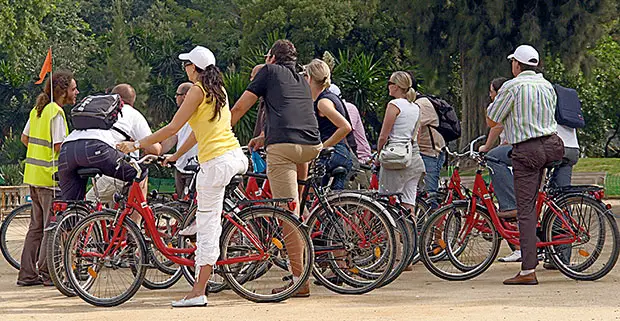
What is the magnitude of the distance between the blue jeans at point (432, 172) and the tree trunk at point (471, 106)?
97.0ft

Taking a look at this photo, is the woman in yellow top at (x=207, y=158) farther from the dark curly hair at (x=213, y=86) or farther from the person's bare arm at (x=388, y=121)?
the person's bare arm at (x=388, y=121)

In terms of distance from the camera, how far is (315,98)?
10172mm

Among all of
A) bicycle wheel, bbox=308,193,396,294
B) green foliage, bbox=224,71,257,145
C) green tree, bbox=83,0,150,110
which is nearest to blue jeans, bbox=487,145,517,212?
bicycle wheel, bbox=308,193,396,294

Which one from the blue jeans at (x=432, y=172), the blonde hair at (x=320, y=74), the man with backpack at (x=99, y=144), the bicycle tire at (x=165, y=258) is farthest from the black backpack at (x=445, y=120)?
the bicycle tire at (x=165, y=258)

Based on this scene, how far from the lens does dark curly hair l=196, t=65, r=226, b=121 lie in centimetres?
881

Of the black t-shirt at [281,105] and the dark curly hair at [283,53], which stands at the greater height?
the dark curly hair at [283,53]

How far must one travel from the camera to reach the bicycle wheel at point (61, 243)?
923cm

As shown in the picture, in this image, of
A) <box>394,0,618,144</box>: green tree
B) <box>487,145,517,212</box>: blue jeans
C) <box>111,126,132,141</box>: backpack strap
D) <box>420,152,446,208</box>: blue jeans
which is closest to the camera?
<box>111,126,132,141</box>: backpack strap

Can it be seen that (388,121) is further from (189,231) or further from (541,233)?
(189,231)

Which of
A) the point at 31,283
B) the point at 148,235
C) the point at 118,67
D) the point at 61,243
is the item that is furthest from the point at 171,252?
the point at 118,67

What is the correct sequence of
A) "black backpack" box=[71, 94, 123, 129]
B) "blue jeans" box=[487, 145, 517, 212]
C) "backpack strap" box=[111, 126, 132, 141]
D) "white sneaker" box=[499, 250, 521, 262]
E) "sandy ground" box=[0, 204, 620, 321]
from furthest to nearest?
1. "white sneaker" box=[499, 250, 521, 262]
2. "blue jeans" box=[487, 145, 517, 212]
3. "backpack strap" box=[111, 126, 132, 141]
4. "black backpack" box=[71, 94, 123, 129]
5. "sandy ground" box=[0, 204, 620, 321]

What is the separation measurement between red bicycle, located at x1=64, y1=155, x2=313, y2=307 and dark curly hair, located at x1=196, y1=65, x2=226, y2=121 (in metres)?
0.57

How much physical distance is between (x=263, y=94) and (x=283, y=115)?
225mm

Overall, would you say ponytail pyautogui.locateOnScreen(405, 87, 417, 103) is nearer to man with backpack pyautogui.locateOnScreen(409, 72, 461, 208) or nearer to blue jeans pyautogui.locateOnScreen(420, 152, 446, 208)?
man with backpack pyautogui.locateOnScreen(409, 72, 461, 208)
